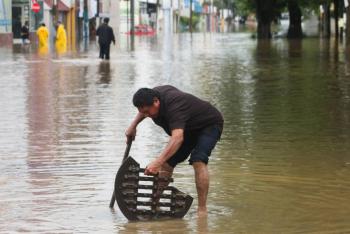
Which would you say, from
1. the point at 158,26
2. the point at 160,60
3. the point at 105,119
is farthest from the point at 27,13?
the point at 158,26

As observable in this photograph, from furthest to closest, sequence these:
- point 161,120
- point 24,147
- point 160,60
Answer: point 160,60 < point 24,147 < point 161,120

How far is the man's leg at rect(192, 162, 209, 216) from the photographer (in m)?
7.96

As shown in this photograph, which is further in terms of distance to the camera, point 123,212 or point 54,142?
point 54,142

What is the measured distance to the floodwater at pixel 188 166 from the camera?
800 cm

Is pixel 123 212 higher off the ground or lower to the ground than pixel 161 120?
lower

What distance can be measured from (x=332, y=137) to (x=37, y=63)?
20.5 metres

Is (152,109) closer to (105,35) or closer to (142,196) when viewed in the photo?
(142,196)

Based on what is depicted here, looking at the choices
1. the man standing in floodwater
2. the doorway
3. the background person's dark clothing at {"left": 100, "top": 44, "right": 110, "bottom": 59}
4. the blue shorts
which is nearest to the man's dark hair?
the man standing in floodwater

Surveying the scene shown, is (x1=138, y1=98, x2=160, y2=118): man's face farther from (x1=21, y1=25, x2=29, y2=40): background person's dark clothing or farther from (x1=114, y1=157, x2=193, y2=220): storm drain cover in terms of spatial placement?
(x1=21, y1=25, x2=29, y2=40): background person's dark clothing

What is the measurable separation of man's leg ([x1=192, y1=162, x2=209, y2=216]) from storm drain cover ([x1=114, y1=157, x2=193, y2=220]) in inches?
5.5

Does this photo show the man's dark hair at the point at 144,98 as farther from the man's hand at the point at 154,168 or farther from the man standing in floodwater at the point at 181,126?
the man's hand at the point at 154,168

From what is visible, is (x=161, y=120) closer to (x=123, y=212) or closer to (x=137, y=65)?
(x=123, y=212)

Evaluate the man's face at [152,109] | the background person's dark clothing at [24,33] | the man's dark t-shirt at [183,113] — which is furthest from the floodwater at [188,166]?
the background person's dark clothing at [24,33]

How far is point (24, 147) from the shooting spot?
1245 centimetres
